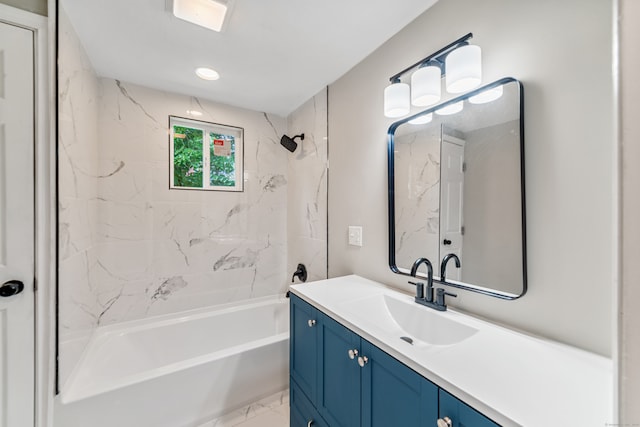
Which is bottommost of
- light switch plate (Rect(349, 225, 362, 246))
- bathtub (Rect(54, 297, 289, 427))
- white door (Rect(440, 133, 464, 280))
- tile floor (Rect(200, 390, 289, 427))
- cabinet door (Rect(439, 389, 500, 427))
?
tile floor (Rect(200, 390, 289, 427))

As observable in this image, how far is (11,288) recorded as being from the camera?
3.61 ft

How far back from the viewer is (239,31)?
55.8 inches

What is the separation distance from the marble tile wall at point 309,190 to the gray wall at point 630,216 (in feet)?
5.70

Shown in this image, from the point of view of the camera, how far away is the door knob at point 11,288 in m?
1.09

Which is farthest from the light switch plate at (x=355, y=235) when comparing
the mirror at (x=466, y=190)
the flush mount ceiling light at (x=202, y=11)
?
the flush mount ceiling light at (x=202, y=11)

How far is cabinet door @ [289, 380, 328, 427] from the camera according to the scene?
1.20 metres

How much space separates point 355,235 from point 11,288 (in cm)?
175

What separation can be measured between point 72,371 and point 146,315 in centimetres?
65

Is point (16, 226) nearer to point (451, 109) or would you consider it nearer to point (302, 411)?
point (302, 411)

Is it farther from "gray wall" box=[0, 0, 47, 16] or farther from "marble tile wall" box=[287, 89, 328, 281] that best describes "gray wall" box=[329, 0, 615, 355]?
"gray wall" box=[0, 0, 47, 16]

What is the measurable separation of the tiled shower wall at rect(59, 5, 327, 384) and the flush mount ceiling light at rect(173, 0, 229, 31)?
1.98 feet

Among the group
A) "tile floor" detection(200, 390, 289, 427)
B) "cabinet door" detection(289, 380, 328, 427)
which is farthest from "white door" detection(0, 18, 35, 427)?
"cabinet door" detection(289, 380, 328, 427)

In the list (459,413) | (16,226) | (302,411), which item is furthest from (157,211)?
(459,413)

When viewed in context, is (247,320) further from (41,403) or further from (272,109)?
(272,109)
